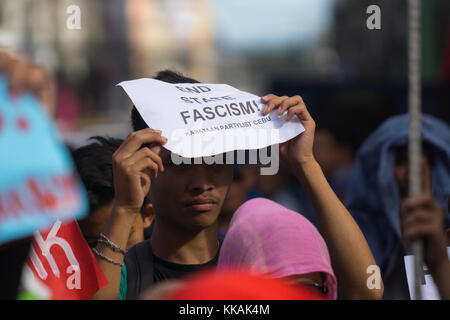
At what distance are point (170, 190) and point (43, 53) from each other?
19.7 metres

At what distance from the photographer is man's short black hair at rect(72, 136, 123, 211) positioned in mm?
2473

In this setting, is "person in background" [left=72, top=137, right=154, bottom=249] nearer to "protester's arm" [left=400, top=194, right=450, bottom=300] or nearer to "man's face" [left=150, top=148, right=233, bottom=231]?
"man's face" [left=150, top=148, right=233, bottom=231]

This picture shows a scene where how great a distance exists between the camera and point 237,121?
6.22 ft

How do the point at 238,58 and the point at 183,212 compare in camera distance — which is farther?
the point at 238,58

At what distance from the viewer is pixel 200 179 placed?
2080 millimetres

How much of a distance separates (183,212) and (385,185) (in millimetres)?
925

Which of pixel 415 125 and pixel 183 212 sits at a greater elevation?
pixel 415 125

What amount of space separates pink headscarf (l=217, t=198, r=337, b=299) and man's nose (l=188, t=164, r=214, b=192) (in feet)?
0.75

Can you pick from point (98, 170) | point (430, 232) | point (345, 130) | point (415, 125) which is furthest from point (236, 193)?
point (430, 232)

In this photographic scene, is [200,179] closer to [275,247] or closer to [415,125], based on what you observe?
[275,247]

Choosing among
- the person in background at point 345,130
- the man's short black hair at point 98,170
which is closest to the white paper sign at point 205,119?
the man's short black hair at point 98,170

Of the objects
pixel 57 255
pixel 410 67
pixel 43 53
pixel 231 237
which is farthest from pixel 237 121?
pixel 43 53

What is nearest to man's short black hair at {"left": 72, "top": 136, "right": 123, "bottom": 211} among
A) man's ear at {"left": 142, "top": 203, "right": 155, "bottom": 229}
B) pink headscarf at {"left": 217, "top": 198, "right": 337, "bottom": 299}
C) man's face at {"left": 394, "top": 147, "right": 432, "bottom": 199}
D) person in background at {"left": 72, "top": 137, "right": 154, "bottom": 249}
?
person in background at {"left": 72, "top": 137, "right": 154, "bottom": 249}
